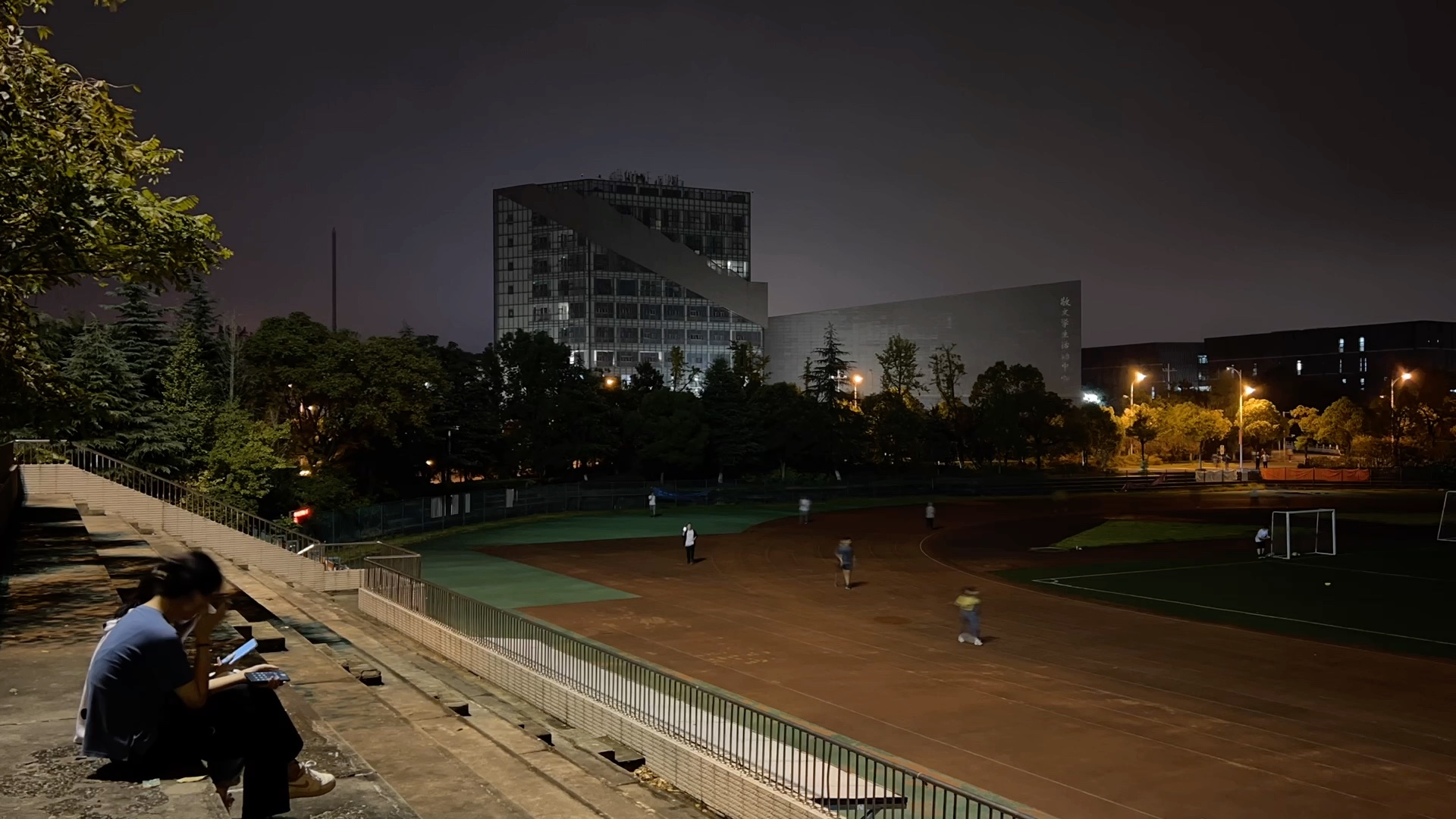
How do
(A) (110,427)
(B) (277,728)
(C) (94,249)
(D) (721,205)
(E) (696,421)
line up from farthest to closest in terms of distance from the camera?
1. (D) (721,205)
2. (E) (696,421)
3. (A) (110,427)
4. (C) (94,249)
5. (B) (277,728)

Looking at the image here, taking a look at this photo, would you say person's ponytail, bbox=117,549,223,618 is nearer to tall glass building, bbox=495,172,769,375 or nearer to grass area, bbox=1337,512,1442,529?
grass area, bbox=1337,512,1442,529

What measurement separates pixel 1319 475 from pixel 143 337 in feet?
289

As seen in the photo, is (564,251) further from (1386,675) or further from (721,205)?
(1386,675)

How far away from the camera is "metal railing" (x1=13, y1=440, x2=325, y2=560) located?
1039 inches

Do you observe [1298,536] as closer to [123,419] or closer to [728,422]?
[728,422]

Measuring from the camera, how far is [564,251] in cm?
14288

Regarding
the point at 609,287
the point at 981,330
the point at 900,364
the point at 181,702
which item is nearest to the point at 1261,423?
the point at 981,330

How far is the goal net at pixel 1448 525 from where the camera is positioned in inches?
1709

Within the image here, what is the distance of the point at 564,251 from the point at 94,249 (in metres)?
133

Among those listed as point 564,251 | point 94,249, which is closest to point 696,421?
point 94,249

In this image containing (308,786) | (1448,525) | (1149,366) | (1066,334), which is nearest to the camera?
(308,786)

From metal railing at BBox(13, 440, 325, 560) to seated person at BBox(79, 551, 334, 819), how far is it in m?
21.3

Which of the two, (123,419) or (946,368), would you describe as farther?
(946,368)

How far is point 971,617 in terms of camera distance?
21203mm
